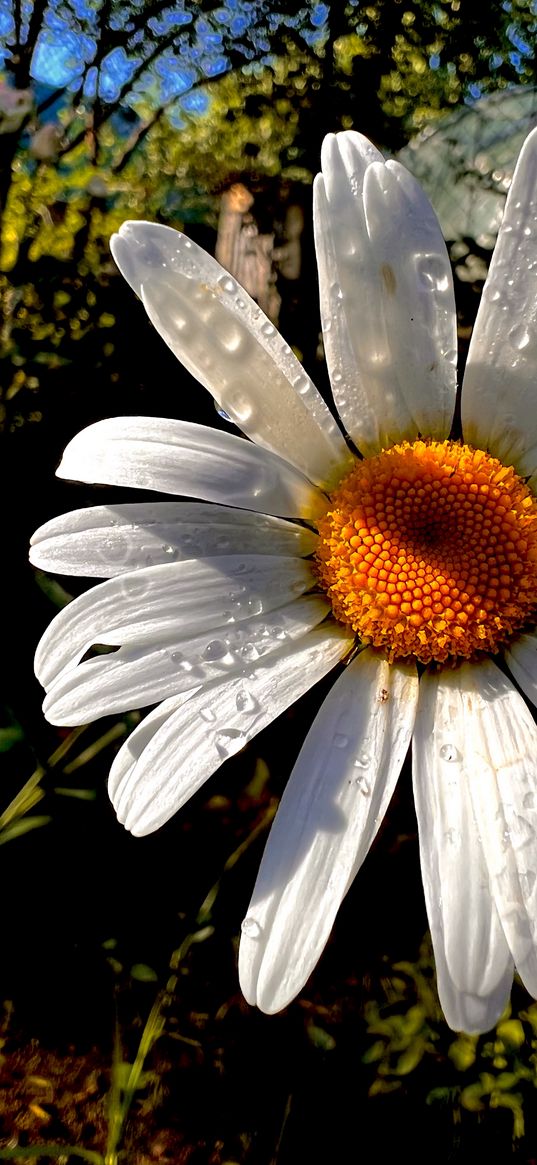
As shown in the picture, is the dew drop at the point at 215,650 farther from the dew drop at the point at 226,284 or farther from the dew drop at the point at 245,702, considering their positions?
the dew drop at the point at 226,284

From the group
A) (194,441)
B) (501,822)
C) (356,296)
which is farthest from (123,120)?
(501,822)

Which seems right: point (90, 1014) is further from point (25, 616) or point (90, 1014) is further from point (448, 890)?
point (448, 890)

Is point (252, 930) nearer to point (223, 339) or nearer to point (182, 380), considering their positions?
point (223, 339)

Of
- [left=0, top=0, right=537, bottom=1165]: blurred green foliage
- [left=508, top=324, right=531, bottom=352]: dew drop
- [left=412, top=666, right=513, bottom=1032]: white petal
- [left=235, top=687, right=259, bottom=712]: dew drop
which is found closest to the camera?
[left=412, top=666, right=513, bottom=1032]: white petal

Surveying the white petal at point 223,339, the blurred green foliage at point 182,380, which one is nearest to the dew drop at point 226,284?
the white petal at point 223,339

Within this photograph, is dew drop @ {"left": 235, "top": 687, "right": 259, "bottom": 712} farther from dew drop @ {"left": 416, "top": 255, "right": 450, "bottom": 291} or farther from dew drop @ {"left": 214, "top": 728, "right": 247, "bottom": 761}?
dew drop @ {"left": 416, "top": 255, "right": 450, "bottom": 291}

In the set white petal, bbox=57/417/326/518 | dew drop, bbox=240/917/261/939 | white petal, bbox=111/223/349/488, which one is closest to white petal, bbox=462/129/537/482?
white petal, bbox=111/223/349/488
